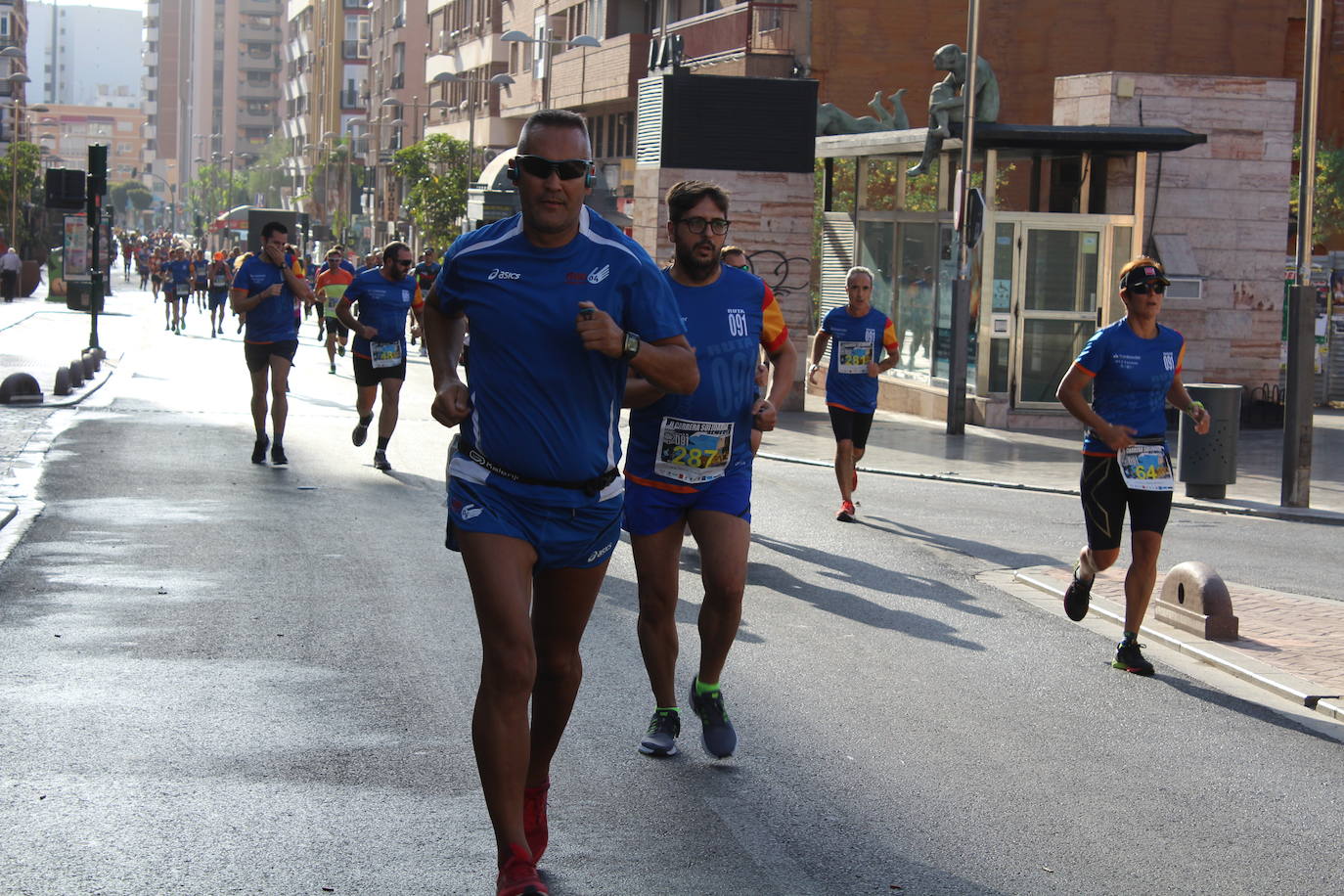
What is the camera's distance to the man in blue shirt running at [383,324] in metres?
15.8

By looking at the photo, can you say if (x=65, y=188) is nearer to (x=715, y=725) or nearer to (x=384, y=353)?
(x=384, y=353)

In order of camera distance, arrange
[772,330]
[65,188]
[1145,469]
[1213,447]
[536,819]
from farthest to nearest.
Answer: [65,188], [1213,447], [1145,469], [772,330], [536,819]

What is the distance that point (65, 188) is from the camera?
27422 mm

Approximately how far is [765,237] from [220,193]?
13129 centimetres

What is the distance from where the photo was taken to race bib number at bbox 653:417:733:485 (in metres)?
6.56

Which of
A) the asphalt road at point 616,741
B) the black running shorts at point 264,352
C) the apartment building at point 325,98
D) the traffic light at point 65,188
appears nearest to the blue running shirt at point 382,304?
the black running shorts at point 264,352

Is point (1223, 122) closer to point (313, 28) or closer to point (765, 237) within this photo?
point (765, 237)

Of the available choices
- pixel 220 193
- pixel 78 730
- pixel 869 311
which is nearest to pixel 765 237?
pixel 869 311

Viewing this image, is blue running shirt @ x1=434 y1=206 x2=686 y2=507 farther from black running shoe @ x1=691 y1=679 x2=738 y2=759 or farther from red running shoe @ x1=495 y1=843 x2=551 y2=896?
black running shoe @ x1=691 y1=679 x2=738 y2=759

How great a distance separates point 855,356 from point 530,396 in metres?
9.04

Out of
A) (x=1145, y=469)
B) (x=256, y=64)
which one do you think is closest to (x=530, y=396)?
(x=1145, y=469)

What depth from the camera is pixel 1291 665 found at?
8.64 meters

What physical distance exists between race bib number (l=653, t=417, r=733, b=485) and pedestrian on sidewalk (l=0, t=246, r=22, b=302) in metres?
53.7

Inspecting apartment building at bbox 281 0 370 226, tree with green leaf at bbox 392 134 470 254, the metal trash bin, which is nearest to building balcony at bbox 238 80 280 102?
apartment building at bbox 281 0 370 226
